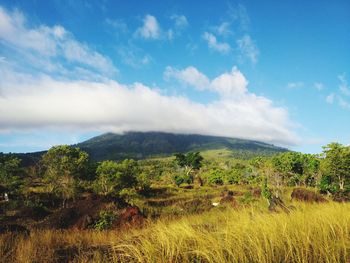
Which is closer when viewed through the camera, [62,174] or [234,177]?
[62,174]

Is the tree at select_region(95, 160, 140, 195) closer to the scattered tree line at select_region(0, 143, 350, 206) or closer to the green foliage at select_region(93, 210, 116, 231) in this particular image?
the scattered tree line at select_region(0, 143, 350, 206)

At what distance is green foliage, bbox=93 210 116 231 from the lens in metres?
9.77

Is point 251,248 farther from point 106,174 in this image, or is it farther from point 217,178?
point 217,178

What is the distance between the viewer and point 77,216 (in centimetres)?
1105

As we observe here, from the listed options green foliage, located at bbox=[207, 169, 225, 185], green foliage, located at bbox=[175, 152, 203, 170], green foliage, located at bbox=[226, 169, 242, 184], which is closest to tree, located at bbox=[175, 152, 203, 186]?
green foliage, located at bbox=[175, 152, 203, 170]

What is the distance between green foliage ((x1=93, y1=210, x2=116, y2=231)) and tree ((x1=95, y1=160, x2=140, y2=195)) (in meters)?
25.0

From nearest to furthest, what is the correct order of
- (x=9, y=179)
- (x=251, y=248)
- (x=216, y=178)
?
(x=251, y=248) < (x=9, y=179) < (x=216, y=178)

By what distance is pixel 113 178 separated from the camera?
121ft

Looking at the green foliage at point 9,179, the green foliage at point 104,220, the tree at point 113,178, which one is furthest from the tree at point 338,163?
the green foliage at point 9,179

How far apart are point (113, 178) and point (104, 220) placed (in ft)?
90.9

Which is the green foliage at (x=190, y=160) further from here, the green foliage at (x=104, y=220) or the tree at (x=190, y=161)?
the green foliage at (x=104, y=220)

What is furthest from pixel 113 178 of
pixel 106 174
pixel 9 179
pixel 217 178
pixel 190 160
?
pixel 190 160

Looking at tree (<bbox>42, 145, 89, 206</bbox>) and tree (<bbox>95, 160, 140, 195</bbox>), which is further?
tree (<bbox>95, 160, 140, 195</bbox>)

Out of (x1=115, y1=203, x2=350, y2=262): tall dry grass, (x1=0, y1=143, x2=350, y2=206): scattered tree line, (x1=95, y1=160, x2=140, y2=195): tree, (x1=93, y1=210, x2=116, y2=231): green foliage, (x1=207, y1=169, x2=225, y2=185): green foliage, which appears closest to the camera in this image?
(x1=115, y1=203, x2=350, y2=262): tall dry grass
